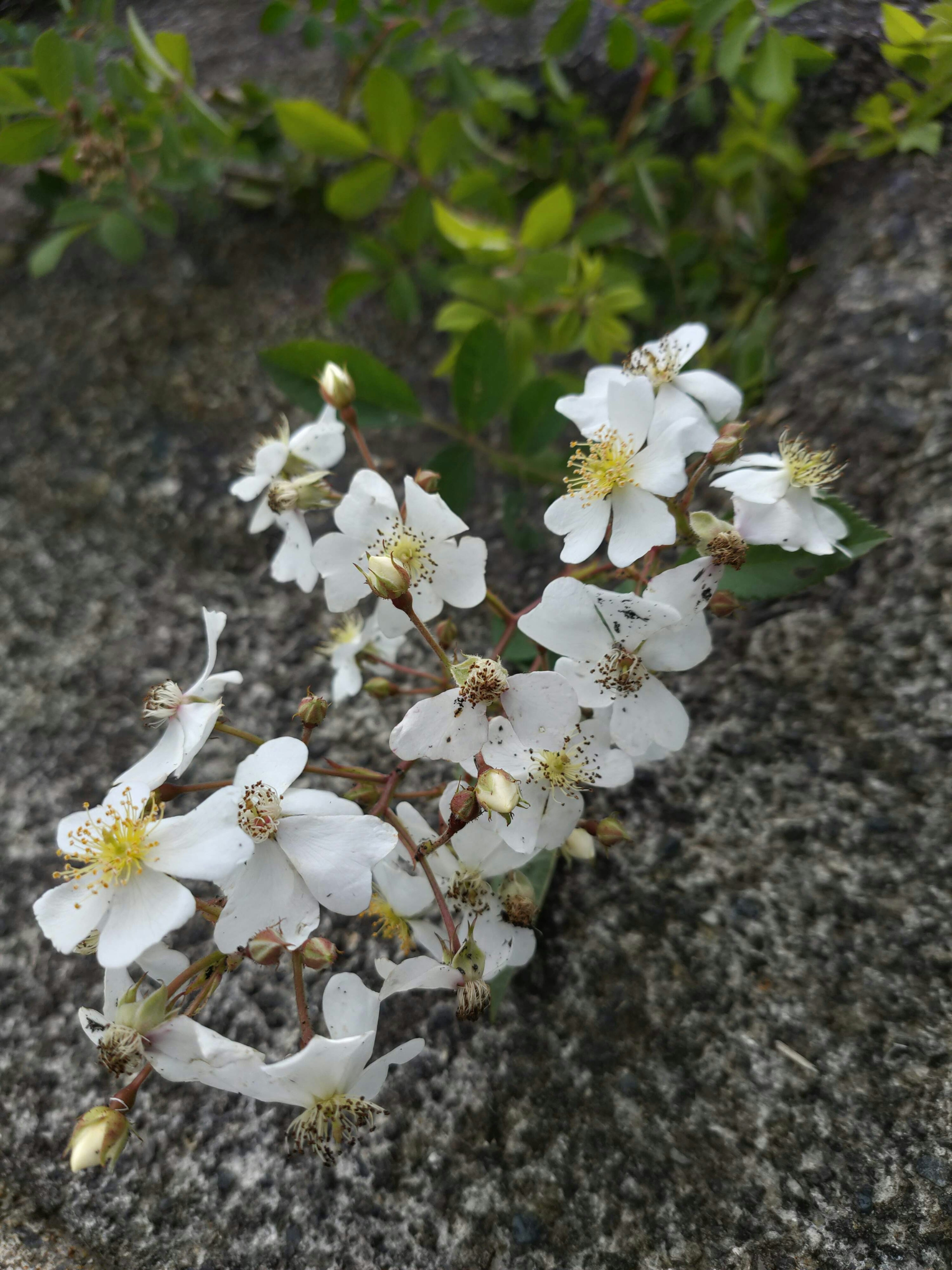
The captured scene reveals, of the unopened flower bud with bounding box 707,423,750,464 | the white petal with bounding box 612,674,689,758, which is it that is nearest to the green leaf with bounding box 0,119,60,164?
the unopened flower bud with bounding box 707,423,750,464

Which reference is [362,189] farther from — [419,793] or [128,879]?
[128,879]

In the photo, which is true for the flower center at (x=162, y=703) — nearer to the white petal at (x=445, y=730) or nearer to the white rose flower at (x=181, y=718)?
the white rose flower at (x=181, y=718)

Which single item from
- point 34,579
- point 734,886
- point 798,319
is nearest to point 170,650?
point 34,579

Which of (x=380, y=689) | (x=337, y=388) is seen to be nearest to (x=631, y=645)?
(x=380, y=689)

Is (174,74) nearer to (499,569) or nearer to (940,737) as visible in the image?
(499,569)

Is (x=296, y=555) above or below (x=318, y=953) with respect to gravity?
above

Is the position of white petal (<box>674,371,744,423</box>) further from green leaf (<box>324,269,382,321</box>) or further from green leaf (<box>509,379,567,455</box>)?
green leaf (<box>324,269,382,321</box>)
